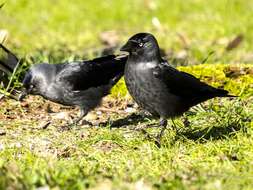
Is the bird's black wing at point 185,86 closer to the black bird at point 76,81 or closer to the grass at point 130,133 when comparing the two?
the grass at point 130,133

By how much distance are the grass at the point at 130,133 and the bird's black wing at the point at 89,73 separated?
1.30 ft

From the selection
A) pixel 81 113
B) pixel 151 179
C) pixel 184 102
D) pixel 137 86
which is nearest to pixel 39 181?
pixel 151 179

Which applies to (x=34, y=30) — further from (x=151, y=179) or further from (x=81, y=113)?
(x=151, y=179)

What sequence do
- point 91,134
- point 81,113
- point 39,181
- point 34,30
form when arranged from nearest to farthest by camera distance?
point 39,181, point 91,134, point 81,113, point 34,30

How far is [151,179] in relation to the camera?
4.95m

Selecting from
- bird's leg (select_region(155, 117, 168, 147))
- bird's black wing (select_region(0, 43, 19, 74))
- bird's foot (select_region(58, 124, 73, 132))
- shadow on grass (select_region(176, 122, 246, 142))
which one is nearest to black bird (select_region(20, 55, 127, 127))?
bird's foot (select_region(58, 124, 73, 132))

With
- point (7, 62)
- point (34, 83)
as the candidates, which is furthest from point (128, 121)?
point (7, 62)

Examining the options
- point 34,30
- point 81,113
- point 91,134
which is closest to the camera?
point 91,134

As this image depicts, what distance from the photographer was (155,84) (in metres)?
6.29

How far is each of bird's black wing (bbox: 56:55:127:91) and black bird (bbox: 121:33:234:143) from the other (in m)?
1.18

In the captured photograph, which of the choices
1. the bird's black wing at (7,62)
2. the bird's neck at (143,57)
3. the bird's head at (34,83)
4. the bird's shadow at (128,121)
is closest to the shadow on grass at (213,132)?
the bird's neck at (143,57)

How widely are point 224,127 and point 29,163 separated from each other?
1859 mm

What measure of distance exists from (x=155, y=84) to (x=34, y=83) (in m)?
1.53

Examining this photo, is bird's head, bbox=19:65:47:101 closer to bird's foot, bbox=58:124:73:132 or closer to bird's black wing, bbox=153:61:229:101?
bird's foot, bbox=58:124:73:132
